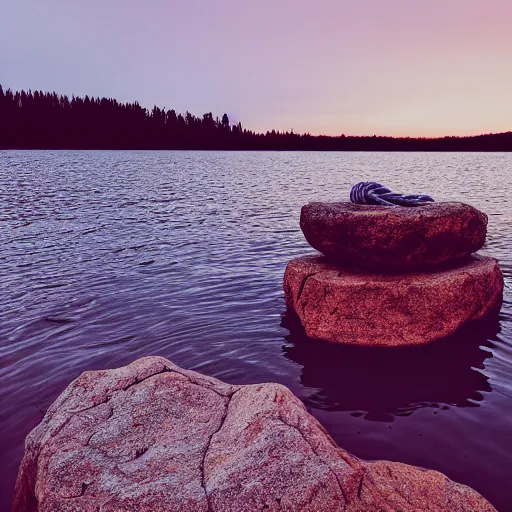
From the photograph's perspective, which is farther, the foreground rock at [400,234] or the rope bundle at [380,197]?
the rope bundle at [380,197]

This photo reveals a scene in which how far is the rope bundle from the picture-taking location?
8.83 metres

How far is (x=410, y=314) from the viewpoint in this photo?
740 centimetres

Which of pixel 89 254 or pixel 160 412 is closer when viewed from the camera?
pixel 160 412

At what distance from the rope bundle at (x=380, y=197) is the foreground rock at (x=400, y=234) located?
0.45 m

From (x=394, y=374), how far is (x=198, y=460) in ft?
12.8

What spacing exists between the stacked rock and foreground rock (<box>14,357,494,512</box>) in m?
3.49

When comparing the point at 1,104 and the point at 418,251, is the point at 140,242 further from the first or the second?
the point at 1,104

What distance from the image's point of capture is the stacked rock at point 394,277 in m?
7.41

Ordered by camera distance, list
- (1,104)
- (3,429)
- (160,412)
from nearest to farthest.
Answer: (160,412)
(3,429)
(1,104)

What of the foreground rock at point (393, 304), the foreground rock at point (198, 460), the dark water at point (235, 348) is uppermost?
the foreground rock at point (198, 460)

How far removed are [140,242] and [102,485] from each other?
13740 mm

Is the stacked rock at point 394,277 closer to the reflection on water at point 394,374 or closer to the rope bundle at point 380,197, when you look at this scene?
the reflection on water at point 394,374

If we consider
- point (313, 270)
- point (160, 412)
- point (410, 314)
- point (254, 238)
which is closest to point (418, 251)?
point (410, 314)

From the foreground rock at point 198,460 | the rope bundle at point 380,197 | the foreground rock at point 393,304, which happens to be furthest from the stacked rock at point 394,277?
the foreground rock at point 198,460
